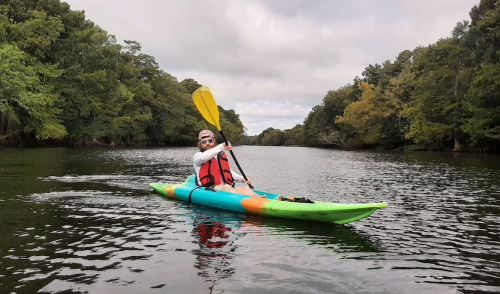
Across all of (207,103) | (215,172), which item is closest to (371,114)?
(207,103)

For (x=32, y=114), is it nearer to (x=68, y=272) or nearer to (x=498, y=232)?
(x=68, y=272)

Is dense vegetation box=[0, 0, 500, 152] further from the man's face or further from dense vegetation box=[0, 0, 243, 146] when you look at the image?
the man's face

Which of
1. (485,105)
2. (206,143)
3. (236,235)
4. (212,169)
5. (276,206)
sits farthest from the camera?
(485,105)

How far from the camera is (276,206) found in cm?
718

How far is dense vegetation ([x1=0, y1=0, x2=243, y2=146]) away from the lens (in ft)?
99.6

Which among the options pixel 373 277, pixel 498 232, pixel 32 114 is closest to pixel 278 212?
pixel 373 277

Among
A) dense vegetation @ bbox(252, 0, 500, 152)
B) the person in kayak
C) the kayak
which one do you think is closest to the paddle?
the person in kayak

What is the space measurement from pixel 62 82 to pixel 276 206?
120ft

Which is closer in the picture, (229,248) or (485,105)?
(229,248)

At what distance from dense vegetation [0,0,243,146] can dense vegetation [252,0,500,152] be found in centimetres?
3350

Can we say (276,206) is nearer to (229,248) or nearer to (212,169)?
(229,248)

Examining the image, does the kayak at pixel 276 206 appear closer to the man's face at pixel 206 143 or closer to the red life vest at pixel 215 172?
the red life vest at pixel 215 172

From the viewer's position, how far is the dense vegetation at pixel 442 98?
3041 cm

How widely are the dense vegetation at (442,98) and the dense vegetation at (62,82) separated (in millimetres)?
→ 33500
